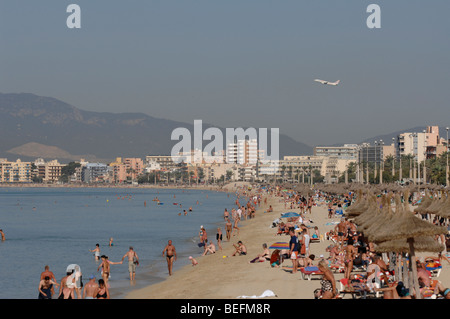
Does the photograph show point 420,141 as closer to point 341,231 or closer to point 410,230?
point 341,231

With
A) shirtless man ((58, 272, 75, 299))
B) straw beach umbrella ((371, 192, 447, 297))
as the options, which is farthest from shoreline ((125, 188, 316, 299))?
shirtless man ((58, 272, 75, 299))

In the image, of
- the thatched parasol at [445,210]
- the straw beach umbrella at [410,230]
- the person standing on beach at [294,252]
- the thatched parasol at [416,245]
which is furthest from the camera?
the thatched parasol at [445,210]

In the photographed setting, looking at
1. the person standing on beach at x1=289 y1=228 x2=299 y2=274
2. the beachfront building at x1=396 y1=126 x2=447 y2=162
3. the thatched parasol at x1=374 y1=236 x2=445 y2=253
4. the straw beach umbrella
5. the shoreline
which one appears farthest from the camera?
the beachfront building at x1=396 y1=126 x2=447 y2=162

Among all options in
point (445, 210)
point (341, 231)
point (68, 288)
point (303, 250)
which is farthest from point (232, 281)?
point (445, 210)

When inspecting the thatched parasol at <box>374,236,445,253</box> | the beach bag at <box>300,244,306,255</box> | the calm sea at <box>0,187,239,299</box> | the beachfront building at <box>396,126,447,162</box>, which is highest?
the beachfront building at <box>396,126,447,162</box>

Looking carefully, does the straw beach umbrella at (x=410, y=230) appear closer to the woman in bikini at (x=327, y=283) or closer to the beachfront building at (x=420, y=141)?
the woman in bikini at (x=327, y=283)

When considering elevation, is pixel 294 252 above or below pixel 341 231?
above

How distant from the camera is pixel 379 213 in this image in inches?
662

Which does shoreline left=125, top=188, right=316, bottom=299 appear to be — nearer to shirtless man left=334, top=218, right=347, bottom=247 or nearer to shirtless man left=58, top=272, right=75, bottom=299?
shirtless man left=58, top=272, right=75, bottom=299

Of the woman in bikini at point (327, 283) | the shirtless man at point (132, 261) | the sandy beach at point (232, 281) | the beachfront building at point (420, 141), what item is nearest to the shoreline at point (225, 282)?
the sandy beach at point (232, 281)

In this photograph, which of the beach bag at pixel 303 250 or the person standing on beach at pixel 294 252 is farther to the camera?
the beach bag at pixel 303 250

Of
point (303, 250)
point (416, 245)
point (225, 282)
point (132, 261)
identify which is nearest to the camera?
point (416, 245)
